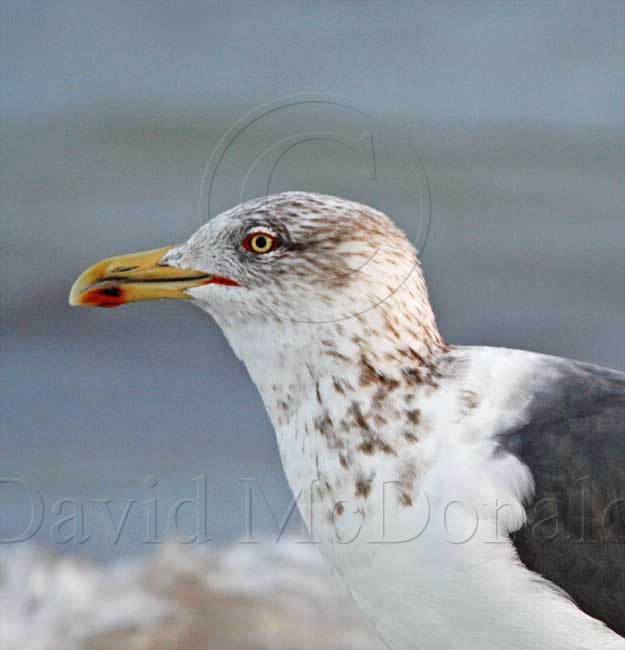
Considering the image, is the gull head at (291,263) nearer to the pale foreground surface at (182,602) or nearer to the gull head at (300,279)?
the gull head at (300,279)

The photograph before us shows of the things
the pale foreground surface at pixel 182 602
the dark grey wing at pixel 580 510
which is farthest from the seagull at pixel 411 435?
the pale foreground surface at pixel 182 602

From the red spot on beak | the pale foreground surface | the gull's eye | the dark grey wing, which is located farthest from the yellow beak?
the pale foreground surface

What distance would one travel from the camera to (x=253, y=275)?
3.33m

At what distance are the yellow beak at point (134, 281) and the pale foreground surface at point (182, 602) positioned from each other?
1858 millimetres

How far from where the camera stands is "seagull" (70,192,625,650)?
3156 mm

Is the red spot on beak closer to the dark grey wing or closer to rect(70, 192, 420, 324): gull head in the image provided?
rect(70, 192, 420, 324): gull head

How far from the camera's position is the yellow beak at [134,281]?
3412mm

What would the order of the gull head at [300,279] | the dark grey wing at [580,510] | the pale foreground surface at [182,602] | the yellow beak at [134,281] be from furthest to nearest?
the pale foreground surface at [182,602] < the yellow beak at [134,281] < the gull head at [300,279] < the dark grey wing at [580,510]

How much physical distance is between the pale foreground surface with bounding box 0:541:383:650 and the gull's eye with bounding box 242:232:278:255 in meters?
2.05

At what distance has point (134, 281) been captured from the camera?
3453mm

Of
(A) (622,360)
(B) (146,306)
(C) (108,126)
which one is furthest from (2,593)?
(C) (108,126)

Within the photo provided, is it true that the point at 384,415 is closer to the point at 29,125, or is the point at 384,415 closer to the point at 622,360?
the point at 622,360

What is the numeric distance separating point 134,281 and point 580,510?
129 cm

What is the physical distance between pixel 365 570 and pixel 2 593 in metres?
2.59
